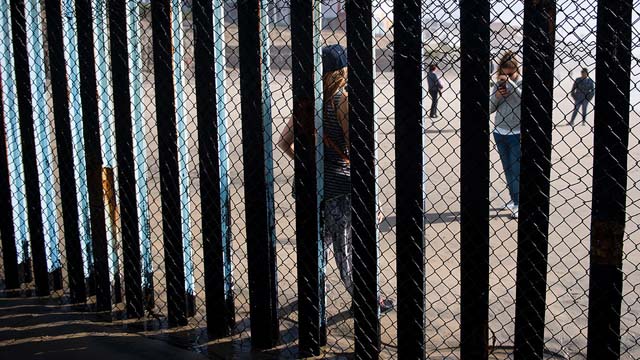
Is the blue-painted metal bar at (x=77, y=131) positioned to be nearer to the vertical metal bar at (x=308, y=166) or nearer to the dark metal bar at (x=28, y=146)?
the dark metal bar at (x=28, y=146)

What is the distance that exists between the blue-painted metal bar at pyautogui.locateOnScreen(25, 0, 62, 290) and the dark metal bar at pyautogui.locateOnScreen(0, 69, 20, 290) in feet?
0.72

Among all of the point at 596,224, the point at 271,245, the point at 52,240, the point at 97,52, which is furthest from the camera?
the point at 52,240

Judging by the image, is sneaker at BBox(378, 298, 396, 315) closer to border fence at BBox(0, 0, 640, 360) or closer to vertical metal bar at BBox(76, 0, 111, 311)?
border fence at BBox(0, 0, 640, 360)

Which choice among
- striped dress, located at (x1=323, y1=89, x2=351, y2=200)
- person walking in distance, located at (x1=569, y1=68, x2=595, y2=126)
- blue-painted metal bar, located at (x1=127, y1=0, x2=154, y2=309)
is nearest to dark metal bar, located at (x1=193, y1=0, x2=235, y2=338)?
blue-painted metal bar, located at (x1=127, y1=0, x2=154, y2=309)

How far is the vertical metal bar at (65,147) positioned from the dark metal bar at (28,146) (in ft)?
0.73

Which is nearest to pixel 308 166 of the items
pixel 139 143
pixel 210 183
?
pixel 210 183

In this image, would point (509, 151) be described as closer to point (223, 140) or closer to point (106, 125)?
point (223, 140)

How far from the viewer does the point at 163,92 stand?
377 cm

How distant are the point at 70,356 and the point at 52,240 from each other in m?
0.97

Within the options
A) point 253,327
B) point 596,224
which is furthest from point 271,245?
point 596,224

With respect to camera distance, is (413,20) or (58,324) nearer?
(413,20)

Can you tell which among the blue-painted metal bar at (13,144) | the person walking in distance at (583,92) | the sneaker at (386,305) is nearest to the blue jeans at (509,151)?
the person walking in distance at (583,92)

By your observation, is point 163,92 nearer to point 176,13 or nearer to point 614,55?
point 176,13

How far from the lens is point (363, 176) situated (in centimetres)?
335
